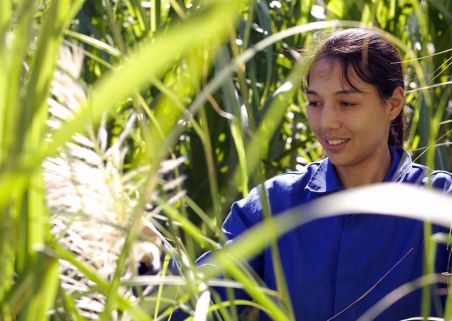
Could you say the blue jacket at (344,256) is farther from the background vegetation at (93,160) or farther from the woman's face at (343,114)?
the background vegetation at (93,160)

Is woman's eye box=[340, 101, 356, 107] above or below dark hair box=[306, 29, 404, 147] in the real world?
below

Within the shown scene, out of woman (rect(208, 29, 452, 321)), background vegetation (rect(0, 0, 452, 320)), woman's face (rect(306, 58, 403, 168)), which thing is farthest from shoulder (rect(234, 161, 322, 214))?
background vegetation (rect(0, 0, 452, 320))

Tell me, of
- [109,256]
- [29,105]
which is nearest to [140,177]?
[109,256]

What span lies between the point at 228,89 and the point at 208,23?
21 cm

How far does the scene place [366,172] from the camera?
6.30 feet

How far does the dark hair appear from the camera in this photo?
72.8 inches

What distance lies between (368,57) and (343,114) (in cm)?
14

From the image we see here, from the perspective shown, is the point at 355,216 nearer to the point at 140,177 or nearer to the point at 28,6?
the point at 140,177

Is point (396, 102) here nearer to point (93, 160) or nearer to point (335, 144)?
point (335, 144)

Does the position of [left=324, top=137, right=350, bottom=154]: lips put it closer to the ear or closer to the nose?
the nose

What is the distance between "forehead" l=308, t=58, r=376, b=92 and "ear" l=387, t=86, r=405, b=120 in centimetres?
5

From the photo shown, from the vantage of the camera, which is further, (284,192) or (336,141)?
(284,192)

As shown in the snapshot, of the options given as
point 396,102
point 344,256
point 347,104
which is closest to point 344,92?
point 347,104

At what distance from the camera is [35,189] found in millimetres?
575
